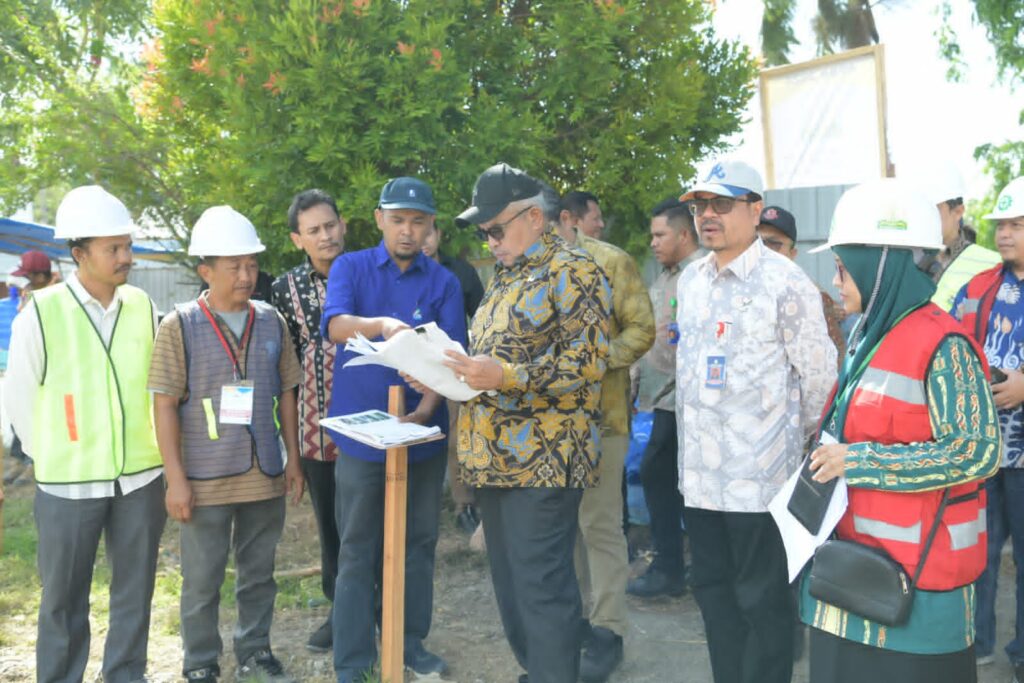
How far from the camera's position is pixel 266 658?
14.3 feet

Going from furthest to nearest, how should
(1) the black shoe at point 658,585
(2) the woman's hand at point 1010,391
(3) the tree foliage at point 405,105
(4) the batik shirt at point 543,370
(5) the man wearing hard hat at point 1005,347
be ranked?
(3) the tree foliage at point 405,105
(1) the black shoe at point 658,585
(5) the man wearing hard hat at point 1005,347
(2) the woman's hand at point 1010,391
(4) the batik shirt at point 543,370

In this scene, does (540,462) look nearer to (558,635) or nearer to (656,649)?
(558,635)

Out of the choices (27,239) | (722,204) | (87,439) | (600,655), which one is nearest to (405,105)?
(722,204)

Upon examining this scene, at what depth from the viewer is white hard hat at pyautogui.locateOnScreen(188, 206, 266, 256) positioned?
164 inches

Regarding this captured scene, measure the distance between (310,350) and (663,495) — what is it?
7.44 feet

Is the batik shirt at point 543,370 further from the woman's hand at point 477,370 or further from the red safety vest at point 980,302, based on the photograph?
the red safety vest at point 980,302

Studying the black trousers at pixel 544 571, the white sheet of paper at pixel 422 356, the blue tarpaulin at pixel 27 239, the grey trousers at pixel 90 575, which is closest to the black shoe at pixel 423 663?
the black trousers at pixel 544 571

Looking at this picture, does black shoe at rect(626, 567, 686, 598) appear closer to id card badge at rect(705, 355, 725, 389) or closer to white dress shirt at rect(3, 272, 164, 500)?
id card badge at rect(705, 355, 725, 389)

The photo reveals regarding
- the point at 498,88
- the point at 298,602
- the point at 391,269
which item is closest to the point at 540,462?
the point at 391,269

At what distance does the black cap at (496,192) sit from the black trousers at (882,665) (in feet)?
5.93

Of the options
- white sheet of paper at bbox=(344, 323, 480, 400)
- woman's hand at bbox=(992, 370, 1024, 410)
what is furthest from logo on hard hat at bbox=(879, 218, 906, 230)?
woman's hand at bbox=(992, 370, 1024, 410)

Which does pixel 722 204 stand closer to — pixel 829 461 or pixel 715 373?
pixel 715 373

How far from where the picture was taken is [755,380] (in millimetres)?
3482

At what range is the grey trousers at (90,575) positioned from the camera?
12.7 feet
